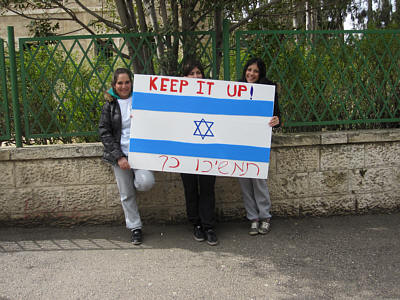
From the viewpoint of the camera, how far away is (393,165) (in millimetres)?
4805

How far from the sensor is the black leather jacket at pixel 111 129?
12.6 ft

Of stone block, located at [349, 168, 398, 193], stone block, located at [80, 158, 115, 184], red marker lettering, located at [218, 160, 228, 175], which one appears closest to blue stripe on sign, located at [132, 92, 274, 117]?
red marker lettering, located at [218, 160, 228, 175]

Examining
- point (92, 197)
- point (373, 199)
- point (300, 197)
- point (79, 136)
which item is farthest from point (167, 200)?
point (373, 199)

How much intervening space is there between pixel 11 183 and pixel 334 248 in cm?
332

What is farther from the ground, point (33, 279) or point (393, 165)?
point (393, 165)

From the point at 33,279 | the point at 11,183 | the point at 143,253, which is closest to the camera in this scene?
the point at 33,279

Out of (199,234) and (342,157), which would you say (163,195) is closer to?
(199,234)

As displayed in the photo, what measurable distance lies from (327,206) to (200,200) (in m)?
1.61

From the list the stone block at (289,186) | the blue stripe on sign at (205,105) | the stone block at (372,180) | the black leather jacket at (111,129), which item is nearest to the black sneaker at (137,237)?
the black leather jacket at (111,129)

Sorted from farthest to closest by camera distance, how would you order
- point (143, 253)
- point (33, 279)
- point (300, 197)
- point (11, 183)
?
1. point (300, 197)
2. point (11, 183)
3. point (143, 253)
4. point (33, 279)

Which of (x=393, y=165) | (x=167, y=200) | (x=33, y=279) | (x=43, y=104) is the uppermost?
(x=43, y=104)

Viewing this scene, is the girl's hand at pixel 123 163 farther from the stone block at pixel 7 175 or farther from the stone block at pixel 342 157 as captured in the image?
the stone block at pixel 342 157

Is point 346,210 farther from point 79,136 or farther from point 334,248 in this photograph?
point 79,136

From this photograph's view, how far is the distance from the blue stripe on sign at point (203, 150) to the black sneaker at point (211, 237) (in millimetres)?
753
